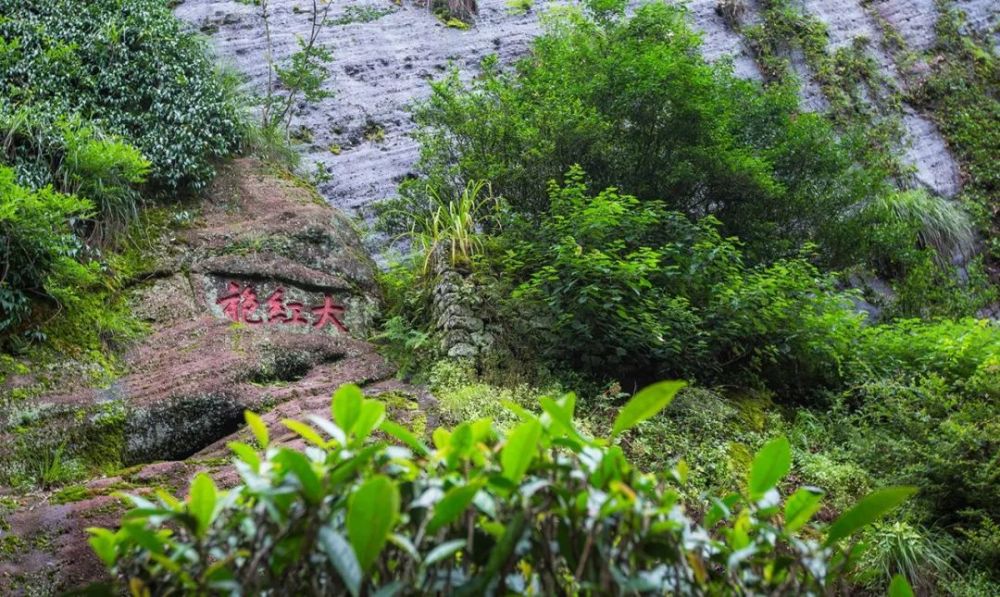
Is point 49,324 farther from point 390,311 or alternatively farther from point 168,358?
point 390,311

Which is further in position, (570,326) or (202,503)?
(570,326)

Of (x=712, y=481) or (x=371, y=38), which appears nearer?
(x=712, y=481)

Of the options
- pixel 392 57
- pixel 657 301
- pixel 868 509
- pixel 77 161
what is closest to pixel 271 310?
pixel 77 161

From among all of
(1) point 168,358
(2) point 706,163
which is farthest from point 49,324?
(2) point 706,163

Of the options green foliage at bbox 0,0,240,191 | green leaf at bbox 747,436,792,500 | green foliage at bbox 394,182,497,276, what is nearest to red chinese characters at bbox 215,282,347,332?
green foliage at bbox 394,182,497,276

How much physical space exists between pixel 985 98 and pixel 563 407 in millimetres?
12516

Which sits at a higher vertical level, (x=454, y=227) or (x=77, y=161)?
(x=77, y=161)

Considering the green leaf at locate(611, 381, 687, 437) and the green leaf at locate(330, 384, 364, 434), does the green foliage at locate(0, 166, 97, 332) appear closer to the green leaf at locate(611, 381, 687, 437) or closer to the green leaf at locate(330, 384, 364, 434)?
the green leaf at locate(330, 384, 364, 434)

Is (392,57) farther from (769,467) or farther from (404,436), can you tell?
(769,467)

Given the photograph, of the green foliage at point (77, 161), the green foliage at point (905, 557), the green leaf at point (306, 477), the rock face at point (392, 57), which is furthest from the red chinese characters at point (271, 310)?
the green leaf at point (306, 477)

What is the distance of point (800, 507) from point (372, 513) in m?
0.91

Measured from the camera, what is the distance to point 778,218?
709 cm

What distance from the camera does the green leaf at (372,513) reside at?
118cm

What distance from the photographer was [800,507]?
1.57 metres
